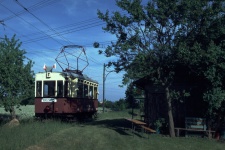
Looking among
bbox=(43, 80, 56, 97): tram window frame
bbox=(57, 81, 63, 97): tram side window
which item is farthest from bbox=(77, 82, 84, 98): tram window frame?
bbox=(43, 80, 56, 97): tram window frame

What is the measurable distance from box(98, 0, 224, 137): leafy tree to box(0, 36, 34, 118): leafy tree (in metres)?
5.31

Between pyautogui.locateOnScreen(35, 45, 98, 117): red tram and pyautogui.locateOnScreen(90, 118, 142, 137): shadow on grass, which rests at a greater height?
pyautogui.locateOnScreen(35, 45, 98, 117): red tram

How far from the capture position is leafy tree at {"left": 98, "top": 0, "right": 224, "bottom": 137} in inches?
493

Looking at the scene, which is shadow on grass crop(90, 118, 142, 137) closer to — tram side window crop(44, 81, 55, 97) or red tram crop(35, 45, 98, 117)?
red tram crop(35, 45, 98, 117)

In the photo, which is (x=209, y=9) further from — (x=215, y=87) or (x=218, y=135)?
(x=218, y=135)

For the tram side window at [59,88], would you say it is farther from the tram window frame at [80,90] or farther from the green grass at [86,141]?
the green grass at [86,141]

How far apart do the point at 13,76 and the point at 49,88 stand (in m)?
2.83

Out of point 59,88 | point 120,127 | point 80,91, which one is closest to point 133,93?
point 120,127

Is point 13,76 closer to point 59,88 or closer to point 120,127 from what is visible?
point 59,88

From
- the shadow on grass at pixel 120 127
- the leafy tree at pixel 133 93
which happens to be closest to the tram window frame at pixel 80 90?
the shadow on grass at pixel 120 127

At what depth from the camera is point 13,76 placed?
1686cm

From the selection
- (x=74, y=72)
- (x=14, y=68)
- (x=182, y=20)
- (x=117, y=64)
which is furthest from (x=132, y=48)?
(x=74, y=72)

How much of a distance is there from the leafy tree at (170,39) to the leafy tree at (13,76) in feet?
17.4

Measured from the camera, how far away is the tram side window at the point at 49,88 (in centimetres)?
1906
